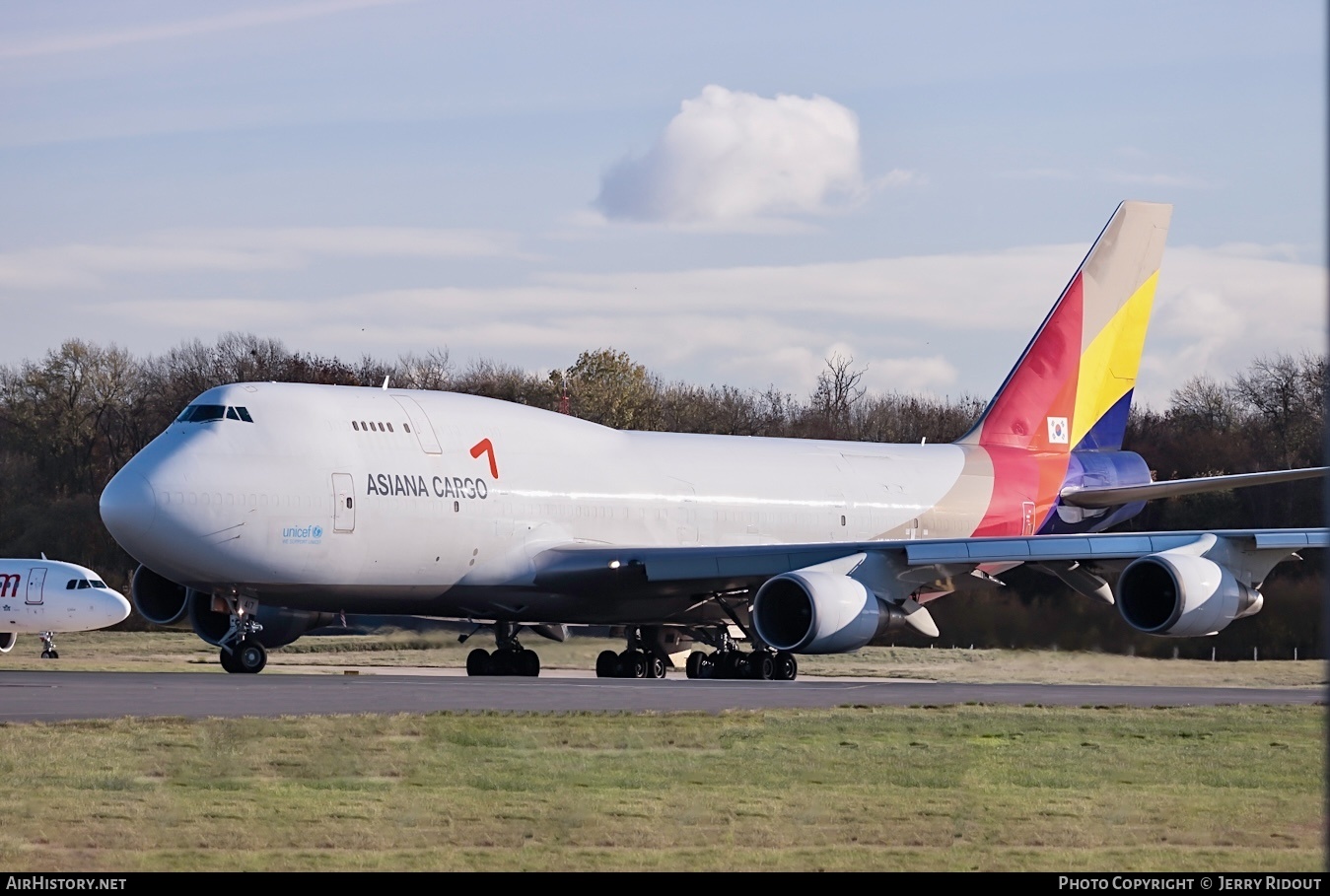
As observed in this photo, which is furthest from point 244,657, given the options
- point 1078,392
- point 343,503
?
point 1078,392

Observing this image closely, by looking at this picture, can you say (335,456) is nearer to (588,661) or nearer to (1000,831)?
(588,661)

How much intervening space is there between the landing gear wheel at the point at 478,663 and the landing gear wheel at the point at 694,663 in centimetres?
343

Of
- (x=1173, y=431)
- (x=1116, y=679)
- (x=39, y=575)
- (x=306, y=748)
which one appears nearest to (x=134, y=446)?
(x=39, y=575)

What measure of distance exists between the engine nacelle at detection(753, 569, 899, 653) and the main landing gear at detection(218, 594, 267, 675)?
7098 mm

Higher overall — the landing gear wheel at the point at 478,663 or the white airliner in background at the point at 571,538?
the white airliner in background at the point at 571,538

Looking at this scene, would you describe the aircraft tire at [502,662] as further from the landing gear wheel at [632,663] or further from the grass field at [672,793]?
the grass field at [672,793]

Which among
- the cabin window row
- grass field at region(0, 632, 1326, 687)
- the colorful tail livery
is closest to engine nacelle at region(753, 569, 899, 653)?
grass field at region(0, 632, 1326, 687)

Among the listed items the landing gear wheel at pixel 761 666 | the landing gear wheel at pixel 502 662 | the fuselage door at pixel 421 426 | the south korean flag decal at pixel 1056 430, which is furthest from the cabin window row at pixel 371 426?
the south korean flag decal at pixel 1056 430

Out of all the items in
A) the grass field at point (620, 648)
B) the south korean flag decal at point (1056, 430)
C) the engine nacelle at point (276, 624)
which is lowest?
the grass field at point (620, 648)

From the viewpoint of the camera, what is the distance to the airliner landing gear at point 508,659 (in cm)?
2973

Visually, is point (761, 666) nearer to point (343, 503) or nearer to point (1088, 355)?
point (343, 503)

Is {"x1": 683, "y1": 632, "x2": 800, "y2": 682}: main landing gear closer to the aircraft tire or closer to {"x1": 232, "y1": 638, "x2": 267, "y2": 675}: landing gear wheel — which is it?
the aircraft tire

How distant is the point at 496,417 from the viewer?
28.6 meters

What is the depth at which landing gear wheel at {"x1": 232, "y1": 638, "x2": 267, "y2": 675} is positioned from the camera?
25859 millimetres
